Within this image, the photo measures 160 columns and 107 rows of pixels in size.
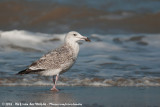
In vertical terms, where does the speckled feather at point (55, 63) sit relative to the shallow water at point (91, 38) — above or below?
below

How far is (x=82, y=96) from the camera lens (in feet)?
20.1

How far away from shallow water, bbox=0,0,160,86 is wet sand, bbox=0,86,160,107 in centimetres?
55

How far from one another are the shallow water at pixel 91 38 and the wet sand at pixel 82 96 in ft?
1.79

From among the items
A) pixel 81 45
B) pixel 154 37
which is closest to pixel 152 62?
pixel 81 45

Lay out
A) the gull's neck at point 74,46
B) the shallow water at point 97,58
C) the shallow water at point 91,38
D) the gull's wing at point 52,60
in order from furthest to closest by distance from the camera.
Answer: the shallow water at point 91,38
the shallow water at point 97,58
the gull's neck at point 74,46
the gull's wing at point 52,60

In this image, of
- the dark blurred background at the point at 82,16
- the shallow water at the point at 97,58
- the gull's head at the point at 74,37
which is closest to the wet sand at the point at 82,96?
the shallow water at the point at 97,58

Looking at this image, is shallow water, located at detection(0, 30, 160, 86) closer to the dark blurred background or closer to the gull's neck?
the gull's neck

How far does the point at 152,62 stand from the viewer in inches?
370

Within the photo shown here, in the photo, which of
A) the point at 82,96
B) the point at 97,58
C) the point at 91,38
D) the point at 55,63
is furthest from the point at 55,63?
the point at 91,38

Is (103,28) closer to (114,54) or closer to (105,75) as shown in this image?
(114,54)

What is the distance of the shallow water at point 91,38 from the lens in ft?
26.1

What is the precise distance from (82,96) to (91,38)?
6.69m

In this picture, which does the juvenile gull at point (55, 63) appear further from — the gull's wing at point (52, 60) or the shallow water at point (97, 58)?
the shallow water at point (97, 58)

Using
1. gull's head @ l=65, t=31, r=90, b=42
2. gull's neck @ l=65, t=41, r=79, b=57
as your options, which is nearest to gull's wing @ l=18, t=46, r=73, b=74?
gull's neck @ l=65, t=41, r=79, b=57
